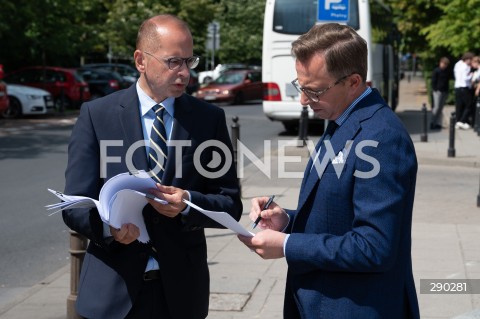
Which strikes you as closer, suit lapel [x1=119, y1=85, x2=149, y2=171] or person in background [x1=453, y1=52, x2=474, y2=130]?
suit lapel [x1=119, y1=85, x2=149, y2=171]

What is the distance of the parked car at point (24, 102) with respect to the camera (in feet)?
86.7

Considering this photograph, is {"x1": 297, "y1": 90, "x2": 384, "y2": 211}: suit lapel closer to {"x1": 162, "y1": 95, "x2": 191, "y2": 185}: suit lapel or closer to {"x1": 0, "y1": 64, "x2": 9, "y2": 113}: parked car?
{"x1": 162, "y1": 95, "x2": 191, "y2": 185}: suit lapel

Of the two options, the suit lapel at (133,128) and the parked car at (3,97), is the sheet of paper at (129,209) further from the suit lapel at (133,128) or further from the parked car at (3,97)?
the parked car at (3,97)

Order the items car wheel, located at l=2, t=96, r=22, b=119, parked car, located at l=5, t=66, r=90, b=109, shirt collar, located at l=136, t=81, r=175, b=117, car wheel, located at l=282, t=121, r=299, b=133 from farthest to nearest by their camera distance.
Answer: parked car, located at l=5, t=66, r=90, b=109 < car wheel, located at l=2, t=96, r=22, b=119 < car wheel, located at l=282, t=121, r=299, b=133 < shirt collar, located at l=136, t=81, r=175, b=117

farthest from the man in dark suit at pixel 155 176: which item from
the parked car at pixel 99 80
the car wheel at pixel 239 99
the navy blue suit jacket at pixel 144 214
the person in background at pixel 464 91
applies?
the car wheel at pixel 239 99

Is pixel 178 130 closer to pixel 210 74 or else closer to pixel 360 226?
pixel 360 226

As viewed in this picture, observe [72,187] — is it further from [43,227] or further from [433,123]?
[433,123]

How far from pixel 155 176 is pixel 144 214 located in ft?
0.52

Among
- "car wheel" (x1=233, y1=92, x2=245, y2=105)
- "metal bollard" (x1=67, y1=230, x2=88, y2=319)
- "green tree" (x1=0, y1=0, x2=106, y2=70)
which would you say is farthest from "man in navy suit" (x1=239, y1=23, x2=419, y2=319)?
"car wheel" (x1=233, y1=92, x2=245, y2=105)

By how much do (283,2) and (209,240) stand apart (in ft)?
43.5

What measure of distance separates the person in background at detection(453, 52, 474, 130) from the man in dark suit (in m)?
21.0

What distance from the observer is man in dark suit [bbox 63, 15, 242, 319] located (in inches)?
136

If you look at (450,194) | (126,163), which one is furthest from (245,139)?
(126,163)

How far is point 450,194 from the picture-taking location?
12.9 m
